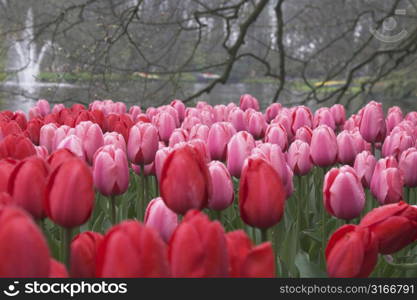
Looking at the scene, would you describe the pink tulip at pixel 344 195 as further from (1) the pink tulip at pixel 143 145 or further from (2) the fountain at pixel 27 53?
(2) the fountain at pixel 27 53

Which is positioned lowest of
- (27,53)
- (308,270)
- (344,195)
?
(308,270)

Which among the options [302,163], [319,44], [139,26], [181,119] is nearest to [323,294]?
[302,163]

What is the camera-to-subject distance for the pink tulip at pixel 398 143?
174 centimetres

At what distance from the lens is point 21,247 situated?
562 mm

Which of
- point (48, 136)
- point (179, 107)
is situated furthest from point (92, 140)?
point (179, 107)

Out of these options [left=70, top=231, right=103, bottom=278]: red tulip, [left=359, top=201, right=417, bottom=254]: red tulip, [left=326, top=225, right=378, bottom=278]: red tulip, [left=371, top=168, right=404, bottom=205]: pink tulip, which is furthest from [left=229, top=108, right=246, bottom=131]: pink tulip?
[left=70, top=231, right=103, bottom=278]: red tulip

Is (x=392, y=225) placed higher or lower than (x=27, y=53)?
lower

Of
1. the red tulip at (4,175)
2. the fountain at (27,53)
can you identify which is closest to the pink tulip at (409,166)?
the red tulip at (4,175)

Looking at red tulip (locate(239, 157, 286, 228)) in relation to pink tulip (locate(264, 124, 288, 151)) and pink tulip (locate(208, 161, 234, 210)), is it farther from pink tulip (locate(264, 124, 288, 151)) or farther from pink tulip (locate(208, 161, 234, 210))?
pink tulip (locate(264, 124, 288, 151))

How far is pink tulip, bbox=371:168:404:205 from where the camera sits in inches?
51.9

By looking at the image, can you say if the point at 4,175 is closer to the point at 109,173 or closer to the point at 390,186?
the point at 109,173

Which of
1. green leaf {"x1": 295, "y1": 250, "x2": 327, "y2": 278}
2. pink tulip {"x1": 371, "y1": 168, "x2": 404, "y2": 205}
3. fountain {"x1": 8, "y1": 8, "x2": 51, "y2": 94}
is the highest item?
fountain {"x1": 8, "y1": 8, "x2": 51, "y2": 94}

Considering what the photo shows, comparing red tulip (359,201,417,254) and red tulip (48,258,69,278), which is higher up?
red tulip (48,258,69,278)

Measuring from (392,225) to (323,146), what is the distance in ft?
2.36
